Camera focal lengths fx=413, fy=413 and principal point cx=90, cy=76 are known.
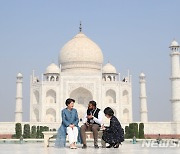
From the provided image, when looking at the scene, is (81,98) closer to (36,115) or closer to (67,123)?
(36,115)

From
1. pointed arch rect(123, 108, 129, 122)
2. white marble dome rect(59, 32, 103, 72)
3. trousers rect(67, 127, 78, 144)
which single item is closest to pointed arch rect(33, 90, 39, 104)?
white marble dome rect(59, 32, 103, 72)

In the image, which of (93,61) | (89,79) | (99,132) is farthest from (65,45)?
(99,132)

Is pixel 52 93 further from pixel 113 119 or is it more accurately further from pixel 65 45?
pixel 113 119

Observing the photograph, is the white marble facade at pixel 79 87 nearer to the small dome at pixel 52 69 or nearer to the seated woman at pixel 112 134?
the small dome at pixel 52 69

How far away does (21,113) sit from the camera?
36.4 metres

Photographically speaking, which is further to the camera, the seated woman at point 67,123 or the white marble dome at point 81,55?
the white marble dome at point 81,55

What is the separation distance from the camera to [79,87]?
116ft

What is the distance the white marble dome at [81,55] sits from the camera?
37812 mm

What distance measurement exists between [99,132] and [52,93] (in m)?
27.6

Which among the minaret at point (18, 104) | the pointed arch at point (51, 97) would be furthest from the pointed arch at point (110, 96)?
the minaret at point (18, 104)

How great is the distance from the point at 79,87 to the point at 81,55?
3.85 metres

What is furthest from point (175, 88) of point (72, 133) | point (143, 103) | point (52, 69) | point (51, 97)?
point (72, 133)

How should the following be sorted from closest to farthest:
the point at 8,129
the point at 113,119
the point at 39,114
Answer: the point at 113,119
the point at 8,129
the point at 39,114

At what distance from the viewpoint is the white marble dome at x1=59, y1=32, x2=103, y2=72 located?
37.8 meters
